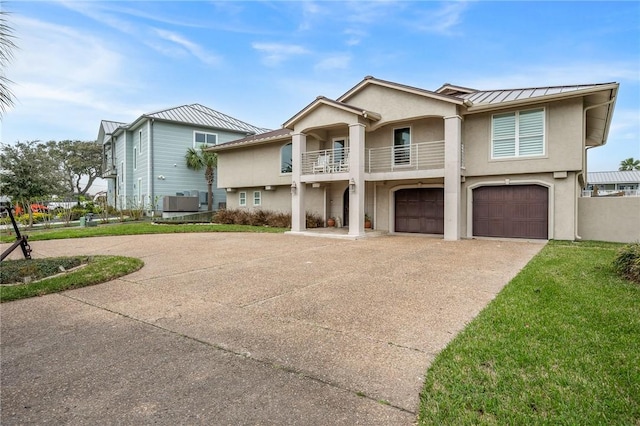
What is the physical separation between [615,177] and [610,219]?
49.4 meters

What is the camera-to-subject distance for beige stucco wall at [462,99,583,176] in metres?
12.9

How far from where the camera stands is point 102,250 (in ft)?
36.5

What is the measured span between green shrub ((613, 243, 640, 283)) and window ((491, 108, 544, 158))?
7.21 m

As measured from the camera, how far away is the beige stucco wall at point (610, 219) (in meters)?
13.4

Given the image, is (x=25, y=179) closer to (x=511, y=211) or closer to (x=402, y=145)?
(x=402, y=145)

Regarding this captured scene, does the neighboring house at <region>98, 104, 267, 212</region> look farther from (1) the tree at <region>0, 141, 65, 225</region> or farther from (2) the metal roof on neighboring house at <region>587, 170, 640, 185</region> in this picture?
(2) the metal roof on neighboring house at <region>587, 170, 640, 185</region>

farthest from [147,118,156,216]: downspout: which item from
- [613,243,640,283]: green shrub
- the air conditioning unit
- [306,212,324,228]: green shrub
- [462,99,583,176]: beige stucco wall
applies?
[613,243,640,283]: green shrub

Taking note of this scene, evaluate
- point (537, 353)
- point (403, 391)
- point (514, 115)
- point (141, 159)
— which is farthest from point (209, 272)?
point (141, 159)

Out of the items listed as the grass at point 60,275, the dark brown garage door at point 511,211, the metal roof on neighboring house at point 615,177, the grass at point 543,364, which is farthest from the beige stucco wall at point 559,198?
the metal roof on neighboring house at point 615,177

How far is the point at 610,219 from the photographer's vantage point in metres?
14.0

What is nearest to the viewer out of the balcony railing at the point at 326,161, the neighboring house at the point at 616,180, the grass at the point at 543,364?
the grass at the point at 543,364

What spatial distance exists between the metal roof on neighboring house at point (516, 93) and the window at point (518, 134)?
636 mm

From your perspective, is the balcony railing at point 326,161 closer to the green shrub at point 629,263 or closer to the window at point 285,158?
the window at point 285,158

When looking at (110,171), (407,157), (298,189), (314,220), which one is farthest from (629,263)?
(110,171)
